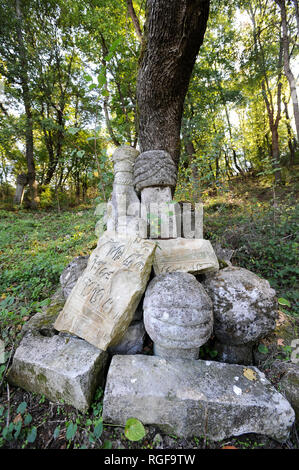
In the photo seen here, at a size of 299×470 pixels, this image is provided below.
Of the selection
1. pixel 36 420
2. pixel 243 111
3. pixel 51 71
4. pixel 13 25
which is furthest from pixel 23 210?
pixel 243 111

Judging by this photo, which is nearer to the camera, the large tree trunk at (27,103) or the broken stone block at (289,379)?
the broken stone block at (289,379)

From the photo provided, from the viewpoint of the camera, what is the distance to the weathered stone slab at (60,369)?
1.34m

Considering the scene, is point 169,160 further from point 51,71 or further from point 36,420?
point 51,71

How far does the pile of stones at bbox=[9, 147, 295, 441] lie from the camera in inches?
48.5

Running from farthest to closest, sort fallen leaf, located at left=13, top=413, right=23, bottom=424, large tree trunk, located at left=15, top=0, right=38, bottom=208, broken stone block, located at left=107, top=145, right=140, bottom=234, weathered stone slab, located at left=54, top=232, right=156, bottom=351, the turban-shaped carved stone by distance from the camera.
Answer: large tree trunk, located at left=15, top=0, right=38, bottom=208
broken stone block, located at left=107, top=145, right=140, bottom=234
the turban-shaped carved stone
weathered stone slab, located at left=54, top=232, right=156, bottom=351
fallen leaf, located at left=13, top=413, right=23, bottom=424

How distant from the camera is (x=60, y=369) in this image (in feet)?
4.52

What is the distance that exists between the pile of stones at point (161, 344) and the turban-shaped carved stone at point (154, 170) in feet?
2.76

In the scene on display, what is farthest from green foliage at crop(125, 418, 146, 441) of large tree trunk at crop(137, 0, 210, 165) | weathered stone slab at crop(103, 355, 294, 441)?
large tree trunk at crop(137, 0, 210, 165)

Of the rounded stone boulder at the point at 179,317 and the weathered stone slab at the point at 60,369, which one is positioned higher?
the rounded stone boulder at the point at 179,317

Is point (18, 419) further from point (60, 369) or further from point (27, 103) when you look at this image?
point (27, 103)

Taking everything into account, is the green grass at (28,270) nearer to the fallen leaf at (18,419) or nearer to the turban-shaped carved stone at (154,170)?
the fallen leaf at (18,419)

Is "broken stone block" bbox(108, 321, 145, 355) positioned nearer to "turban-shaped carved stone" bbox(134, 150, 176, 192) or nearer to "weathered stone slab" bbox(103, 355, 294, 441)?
"weathered stone slab" bbox(103, 355, 294, 441)

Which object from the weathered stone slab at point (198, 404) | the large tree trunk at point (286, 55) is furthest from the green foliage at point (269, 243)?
the large tree trunk at point (286, 55)

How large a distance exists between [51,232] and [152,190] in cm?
503
